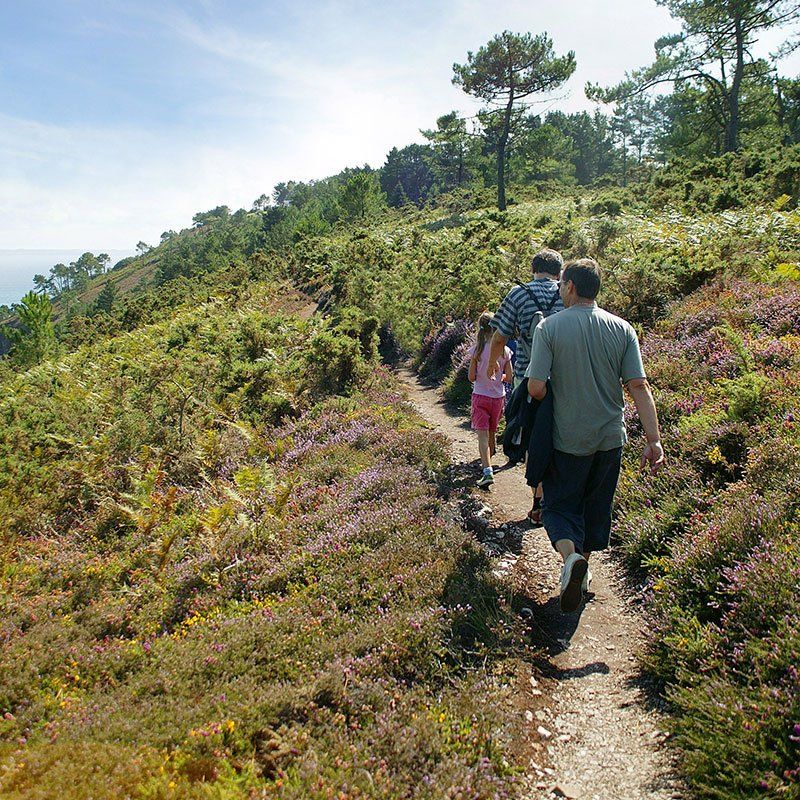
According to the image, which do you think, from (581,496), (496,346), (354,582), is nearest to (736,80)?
(496,346)

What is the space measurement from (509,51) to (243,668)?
3738cm

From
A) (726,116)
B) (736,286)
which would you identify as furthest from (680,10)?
(736,286)

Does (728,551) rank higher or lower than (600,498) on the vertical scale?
lower

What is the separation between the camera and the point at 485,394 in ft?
22.0

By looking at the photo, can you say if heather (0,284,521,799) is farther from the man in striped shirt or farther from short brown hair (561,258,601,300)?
short brown hair (561,258,601,300)

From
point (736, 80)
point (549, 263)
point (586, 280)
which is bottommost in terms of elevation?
point (586, 280)

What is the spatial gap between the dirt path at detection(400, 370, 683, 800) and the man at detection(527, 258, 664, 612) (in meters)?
0.41

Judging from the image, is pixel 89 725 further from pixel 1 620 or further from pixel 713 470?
pixel 713 470

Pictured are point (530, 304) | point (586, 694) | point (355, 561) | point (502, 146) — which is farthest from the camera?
point (502, 146)

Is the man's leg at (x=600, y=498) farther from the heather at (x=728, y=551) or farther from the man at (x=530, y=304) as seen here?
the man at (x=530, y=304)

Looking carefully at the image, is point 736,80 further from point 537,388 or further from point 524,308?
point 537,388

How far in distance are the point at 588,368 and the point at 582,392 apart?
18cm

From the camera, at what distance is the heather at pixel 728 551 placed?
2.88 metres

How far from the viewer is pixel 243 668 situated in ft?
12.6
